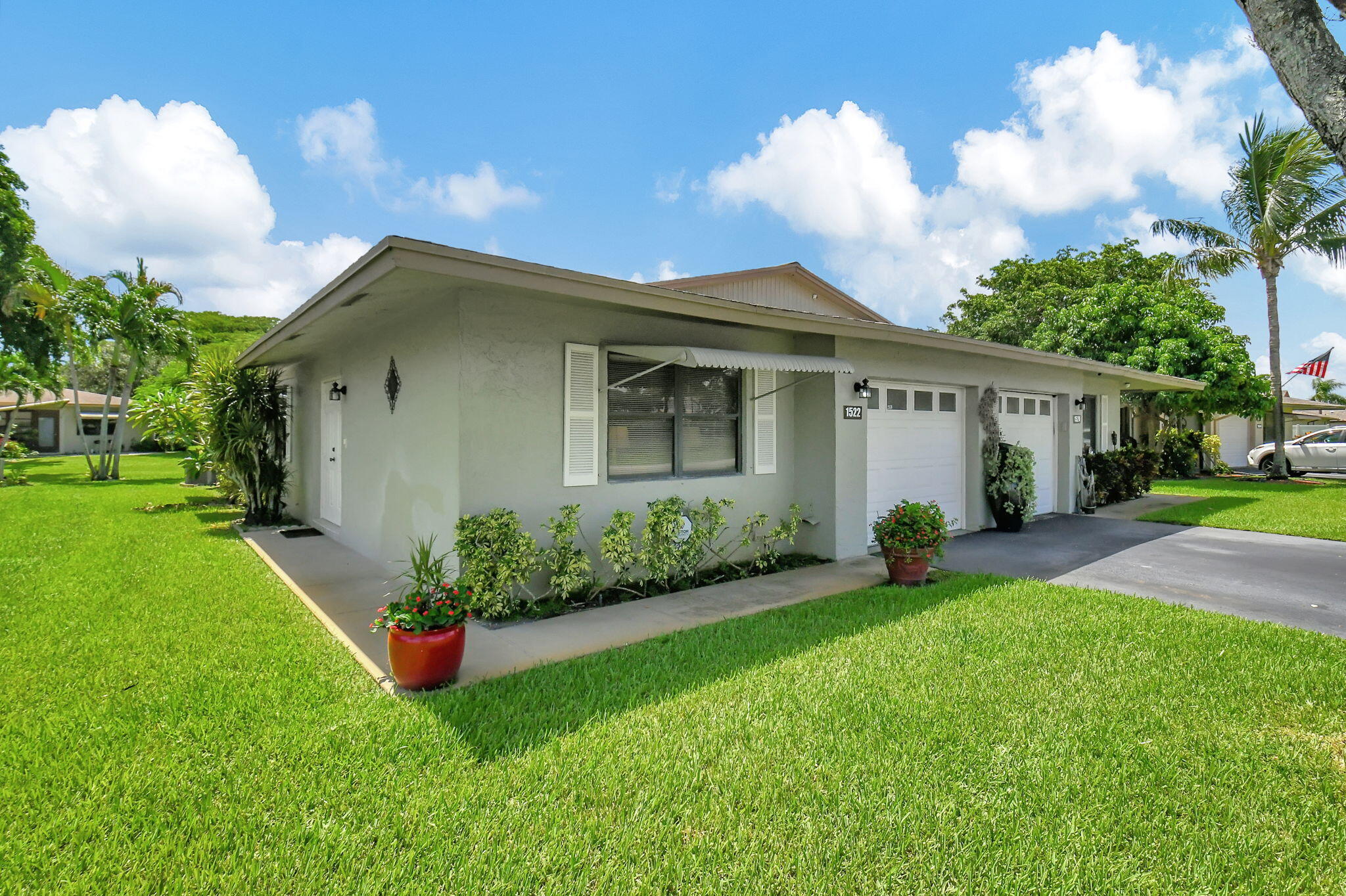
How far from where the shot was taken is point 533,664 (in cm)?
421

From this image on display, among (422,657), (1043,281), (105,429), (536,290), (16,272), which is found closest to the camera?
(422,657)

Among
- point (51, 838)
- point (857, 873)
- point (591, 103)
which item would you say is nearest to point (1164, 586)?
point (857, 873)

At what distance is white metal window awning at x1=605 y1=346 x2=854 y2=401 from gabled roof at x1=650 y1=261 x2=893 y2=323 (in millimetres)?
10829

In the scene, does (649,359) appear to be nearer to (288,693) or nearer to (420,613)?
(420,613)

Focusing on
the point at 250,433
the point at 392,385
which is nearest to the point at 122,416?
the point at 250,433

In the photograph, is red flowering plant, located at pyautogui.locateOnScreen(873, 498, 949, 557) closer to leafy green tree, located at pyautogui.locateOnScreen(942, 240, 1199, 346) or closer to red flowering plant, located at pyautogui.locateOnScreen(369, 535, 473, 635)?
red flowering plant, located at pyautogui.locateOnScreen(369, 535, 473, 635)

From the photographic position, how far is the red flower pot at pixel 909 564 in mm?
6188

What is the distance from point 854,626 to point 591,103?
9.85m

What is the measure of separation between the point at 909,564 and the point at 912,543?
222mm

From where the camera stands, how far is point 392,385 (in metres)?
6.60

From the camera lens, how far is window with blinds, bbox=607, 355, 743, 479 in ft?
20.5

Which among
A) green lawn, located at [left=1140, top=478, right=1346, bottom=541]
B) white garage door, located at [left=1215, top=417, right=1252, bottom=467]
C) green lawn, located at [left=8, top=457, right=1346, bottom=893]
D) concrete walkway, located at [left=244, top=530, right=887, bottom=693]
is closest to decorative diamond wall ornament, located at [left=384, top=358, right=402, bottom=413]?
concrete walkway, located at [left=244, top=530, right=887, bottom=693]

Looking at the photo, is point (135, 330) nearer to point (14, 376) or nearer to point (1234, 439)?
point (14, 376)

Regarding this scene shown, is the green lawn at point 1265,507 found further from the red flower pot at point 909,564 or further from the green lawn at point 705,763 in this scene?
the red flower pot at point 909,564
